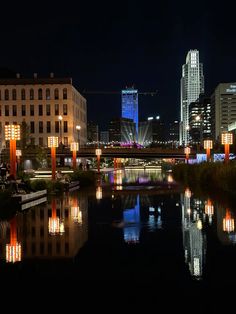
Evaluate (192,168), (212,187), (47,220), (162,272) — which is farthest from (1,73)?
(162,272)

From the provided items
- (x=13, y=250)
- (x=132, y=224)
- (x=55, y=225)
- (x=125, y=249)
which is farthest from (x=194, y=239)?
(x=55, y=225)

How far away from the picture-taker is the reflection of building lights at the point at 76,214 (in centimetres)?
1704

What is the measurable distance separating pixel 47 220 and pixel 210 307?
10622 millimetres

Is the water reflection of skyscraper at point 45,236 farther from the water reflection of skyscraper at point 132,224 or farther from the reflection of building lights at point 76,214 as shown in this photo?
the water reflection of skyscraper at point 132,224

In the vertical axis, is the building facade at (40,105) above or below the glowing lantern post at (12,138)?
above

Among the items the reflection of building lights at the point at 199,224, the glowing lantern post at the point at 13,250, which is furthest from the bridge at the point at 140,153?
the glowing lantern post at the point at 13,250

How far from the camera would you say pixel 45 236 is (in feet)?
44.4

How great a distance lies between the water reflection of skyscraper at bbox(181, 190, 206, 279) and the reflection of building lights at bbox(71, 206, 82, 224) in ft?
12.3

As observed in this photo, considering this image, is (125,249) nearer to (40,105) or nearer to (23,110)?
(40,105)

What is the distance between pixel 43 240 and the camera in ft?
42.3

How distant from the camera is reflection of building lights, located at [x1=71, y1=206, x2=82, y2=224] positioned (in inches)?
671

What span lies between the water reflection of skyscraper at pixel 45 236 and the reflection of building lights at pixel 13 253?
12 cm

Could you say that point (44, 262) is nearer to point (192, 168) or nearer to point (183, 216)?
point (183, 216)

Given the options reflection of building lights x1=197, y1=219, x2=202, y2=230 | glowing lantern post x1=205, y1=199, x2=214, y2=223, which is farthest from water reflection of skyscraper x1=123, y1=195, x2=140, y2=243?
glowing lantern post x1=205, y1=199, x2=214, y2=223
